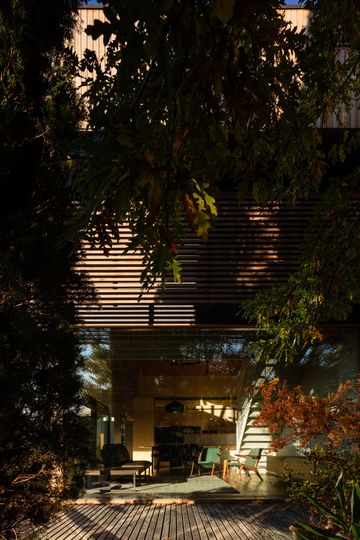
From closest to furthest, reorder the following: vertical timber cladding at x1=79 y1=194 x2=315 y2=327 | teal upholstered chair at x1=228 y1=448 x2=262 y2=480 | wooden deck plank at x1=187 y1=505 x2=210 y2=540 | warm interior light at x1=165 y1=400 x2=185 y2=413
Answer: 1. wooden deck plank at x1=187 y1=505 x2=210 y2=540
2. vertical timber cladding at x1=79 y1=194 x2=315 y2=327
3. teal upholstered chair at x1=228 y1=448 x2=262 y2=480
4. warm interior light at x1=165 y1=400 x2=185 y2=413

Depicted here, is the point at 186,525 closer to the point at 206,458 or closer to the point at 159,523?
the point at 159,523

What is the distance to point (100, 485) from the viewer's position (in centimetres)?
822

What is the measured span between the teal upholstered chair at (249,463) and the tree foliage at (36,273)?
4.21 meters

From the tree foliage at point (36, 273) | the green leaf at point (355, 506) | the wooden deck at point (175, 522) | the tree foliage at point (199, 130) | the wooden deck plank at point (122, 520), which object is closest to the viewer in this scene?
the tree foliage at point (199, 130)

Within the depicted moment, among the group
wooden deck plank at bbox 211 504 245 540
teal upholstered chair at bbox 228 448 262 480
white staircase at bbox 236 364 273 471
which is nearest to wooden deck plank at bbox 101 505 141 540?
wooden deck plank at bbox 211 504 245 540

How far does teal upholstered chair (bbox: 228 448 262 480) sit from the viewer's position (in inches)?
328

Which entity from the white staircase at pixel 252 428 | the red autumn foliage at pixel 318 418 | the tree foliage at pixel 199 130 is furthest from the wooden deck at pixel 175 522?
the tree foliage at pixel 199 130

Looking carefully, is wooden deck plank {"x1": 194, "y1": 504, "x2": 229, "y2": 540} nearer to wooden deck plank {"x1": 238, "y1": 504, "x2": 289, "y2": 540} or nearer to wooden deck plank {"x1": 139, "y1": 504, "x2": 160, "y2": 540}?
wooden deck plank {"x1": 238, "y1": 504, "x2": 289, "y2": 540}

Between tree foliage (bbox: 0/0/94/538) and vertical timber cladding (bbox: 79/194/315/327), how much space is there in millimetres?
2603

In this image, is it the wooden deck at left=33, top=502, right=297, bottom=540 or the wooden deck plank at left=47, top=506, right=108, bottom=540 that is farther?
the wooden deck plank at left=47, top=506, right=108, bottom=540

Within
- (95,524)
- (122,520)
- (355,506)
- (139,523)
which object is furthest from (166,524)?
(355,506)

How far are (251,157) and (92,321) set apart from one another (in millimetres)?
4238

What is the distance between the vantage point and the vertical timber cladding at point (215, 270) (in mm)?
7332

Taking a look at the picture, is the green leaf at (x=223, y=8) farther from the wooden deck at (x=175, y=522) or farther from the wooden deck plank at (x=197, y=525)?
the wooden deck plank at (x=197, y=525)
